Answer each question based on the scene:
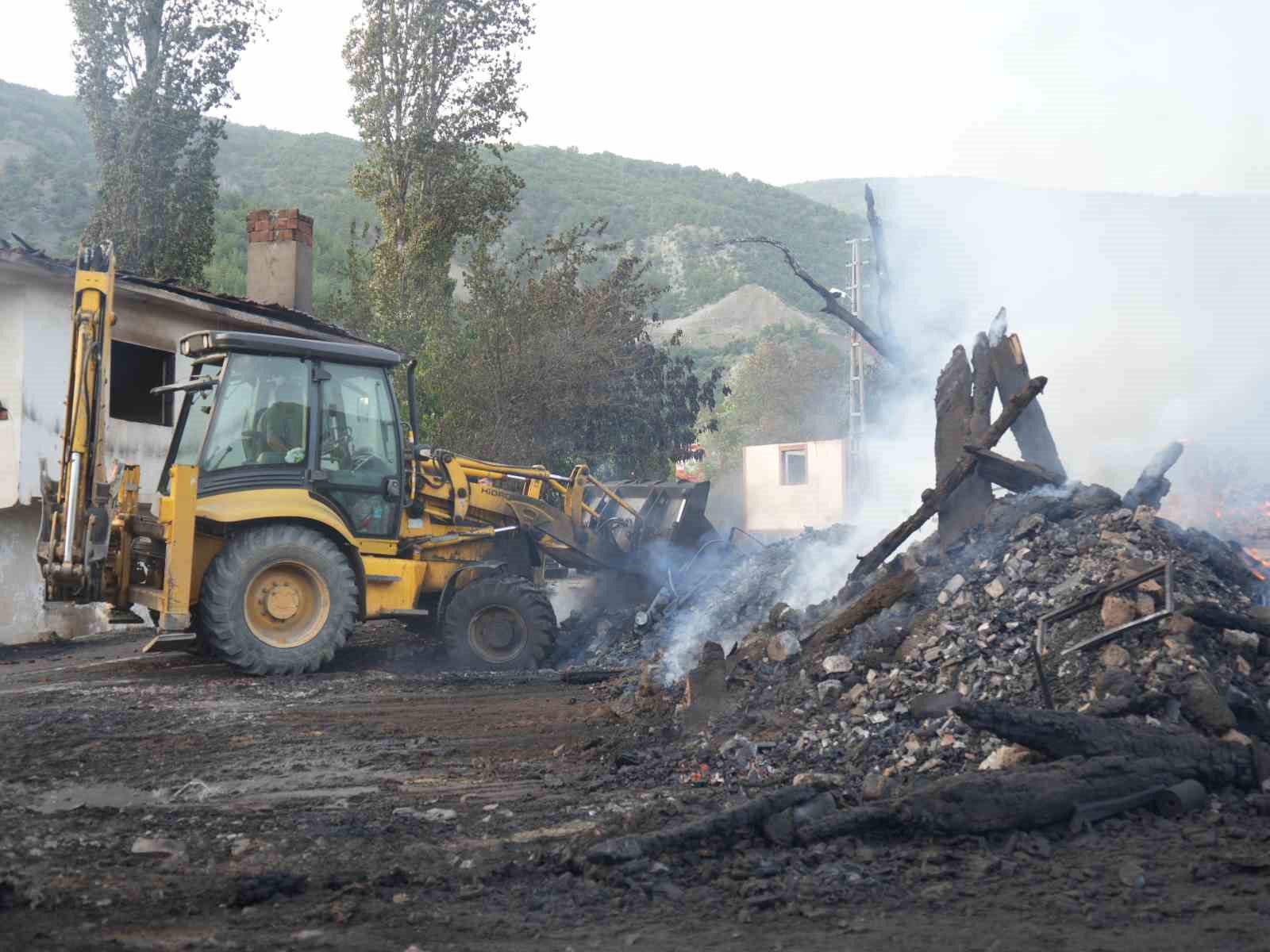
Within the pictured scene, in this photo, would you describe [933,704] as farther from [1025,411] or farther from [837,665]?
[1025,411]

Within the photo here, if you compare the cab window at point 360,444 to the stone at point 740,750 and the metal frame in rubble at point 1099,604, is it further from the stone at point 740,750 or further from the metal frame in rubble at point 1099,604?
the metal frame in rubble at point 1099,604

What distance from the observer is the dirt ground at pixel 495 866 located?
13.3 feet

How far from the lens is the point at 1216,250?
614 inches

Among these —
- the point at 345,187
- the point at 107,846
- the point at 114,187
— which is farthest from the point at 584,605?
the point at 345,187

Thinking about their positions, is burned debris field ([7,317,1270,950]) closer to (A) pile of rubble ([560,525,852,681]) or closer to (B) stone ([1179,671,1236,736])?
(B) stone ([1179,671,1236,736])

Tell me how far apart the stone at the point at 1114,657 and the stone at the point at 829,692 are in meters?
1.62

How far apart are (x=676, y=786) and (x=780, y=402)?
55.0 m

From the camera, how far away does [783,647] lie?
8.27m

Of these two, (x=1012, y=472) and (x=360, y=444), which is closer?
(x=1012, y=472)

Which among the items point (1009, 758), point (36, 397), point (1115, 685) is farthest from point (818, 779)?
point (36, 397)

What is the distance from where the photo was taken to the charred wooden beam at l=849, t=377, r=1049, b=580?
9.64 m

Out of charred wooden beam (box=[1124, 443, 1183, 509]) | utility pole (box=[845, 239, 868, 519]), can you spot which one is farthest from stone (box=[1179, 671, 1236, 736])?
utility pole (box=[845, 239, 868, 519])

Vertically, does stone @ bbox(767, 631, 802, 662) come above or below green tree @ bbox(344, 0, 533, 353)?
below

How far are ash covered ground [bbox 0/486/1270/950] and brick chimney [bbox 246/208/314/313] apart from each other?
959cm
